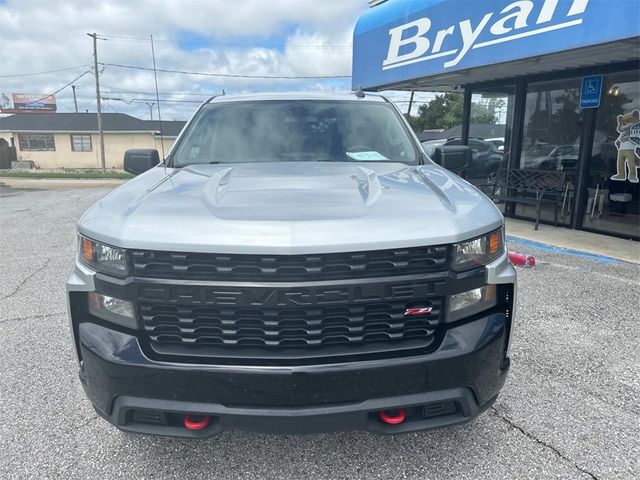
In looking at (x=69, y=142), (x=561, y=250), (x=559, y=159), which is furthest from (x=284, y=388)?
(x=69, y=142)

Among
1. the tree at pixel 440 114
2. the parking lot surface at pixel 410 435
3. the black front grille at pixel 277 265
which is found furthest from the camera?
the tree at pixel 440 114

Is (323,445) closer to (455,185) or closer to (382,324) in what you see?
(382,324)

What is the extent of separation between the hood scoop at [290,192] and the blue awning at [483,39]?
4.45 m

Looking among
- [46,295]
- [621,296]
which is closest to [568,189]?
[621,296]

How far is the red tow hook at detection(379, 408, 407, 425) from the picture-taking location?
6.15 feet

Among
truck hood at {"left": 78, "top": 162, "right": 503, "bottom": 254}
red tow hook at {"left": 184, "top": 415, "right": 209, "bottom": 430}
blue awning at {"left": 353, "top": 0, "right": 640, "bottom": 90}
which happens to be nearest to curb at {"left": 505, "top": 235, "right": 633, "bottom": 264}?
blue awning at {"left": 353, "top": 0, "right": 640, "bottom": 90}

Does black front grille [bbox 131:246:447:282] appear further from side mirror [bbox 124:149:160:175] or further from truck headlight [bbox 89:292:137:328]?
side mirror [bbox 124:149:160:175]

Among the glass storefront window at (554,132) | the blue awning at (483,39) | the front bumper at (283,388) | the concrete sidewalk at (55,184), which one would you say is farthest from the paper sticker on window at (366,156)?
the concrete sidewalk at (55,184)

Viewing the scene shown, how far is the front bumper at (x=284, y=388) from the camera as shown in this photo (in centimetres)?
179

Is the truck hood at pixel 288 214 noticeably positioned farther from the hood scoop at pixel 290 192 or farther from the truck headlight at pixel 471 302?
the truck headlight at pixel 471 302

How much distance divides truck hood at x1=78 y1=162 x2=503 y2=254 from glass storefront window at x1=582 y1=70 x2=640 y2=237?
653 centimetres

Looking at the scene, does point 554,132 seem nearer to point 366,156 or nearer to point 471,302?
point 366,156

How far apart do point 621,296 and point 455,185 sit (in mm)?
3415

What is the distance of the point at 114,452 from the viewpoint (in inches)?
93.0
